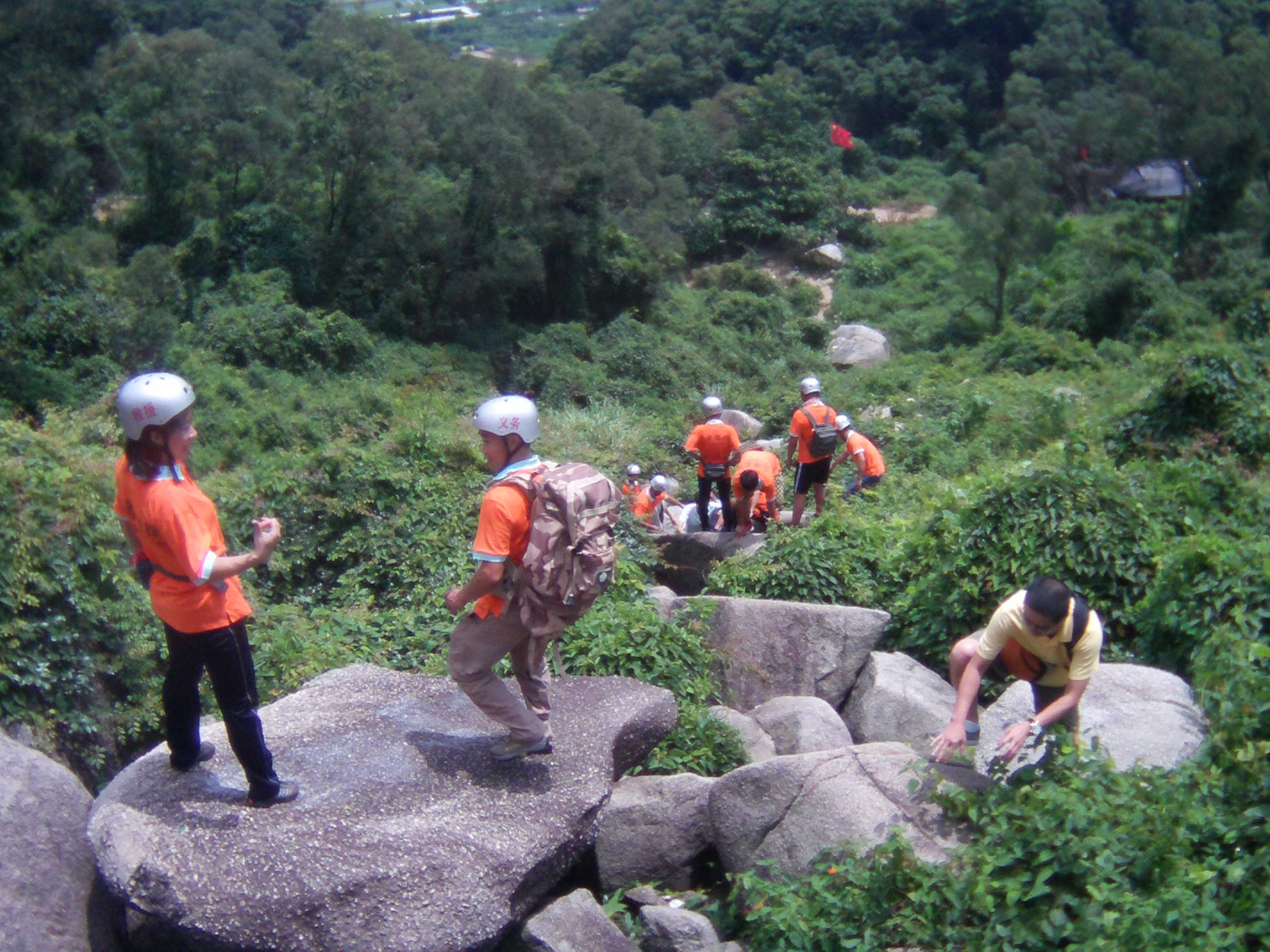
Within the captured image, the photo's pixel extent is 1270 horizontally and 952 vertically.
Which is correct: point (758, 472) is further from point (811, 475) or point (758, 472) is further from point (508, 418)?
point (508, 418)

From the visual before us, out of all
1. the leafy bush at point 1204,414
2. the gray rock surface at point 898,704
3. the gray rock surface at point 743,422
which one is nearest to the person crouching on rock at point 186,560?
the gray rock surface at point 898,704

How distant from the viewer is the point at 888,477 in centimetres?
1195

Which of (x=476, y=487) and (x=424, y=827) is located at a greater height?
(x=424, y=827)

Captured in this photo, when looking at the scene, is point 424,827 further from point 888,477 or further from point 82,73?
point 82,73

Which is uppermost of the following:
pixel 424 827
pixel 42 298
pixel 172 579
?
pixel 172 579

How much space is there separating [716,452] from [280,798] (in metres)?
6.61

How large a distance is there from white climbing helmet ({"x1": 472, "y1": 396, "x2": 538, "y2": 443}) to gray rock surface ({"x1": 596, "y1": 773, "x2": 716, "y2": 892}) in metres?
1.67

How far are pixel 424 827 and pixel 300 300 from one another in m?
24.2

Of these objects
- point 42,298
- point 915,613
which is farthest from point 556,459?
point 42,298

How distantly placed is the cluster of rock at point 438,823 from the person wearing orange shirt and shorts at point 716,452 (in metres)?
4.87

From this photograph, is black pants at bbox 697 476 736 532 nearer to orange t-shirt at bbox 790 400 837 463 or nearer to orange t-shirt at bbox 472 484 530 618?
orange t-shirt at bbox 790 400 837 463

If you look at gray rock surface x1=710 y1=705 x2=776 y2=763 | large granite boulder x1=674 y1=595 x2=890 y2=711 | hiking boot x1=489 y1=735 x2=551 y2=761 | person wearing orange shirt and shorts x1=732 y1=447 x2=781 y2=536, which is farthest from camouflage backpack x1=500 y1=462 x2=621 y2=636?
person wearing orange shirt and shorts x1=732 y1=447 x2=781 y2=536

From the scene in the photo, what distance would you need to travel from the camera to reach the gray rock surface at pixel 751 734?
580 cm

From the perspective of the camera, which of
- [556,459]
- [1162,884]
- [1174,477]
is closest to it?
[1162,884]
